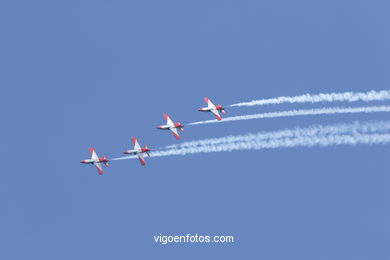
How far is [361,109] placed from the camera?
2741 inches

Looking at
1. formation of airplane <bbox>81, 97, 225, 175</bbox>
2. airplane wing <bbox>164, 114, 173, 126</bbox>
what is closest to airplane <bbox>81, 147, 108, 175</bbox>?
formation of airplane <bbox>81, 97, 225, 175</bbox>

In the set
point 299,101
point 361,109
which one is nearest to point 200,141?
point 299,101

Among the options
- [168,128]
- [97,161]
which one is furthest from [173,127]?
[97,161]

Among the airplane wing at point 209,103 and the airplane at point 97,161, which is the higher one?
the airplane wing at point 209,103

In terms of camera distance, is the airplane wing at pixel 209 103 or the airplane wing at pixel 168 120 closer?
the airplane wing at pixel 209 103

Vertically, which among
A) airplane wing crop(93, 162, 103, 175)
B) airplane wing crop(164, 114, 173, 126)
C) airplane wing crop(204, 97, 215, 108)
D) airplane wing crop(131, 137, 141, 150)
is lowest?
airplane wing crop(93, 162, 103, 175)

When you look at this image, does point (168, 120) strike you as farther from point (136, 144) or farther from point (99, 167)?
point (99, 167)

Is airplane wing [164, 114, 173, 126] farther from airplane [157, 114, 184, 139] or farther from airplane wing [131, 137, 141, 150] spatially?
airplane wing [131, 137, 141, 150]

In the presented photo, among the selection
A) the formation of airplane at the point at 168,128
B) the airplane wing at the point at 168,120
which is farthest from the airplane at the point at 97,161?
the airplane wing at the point at 168,120

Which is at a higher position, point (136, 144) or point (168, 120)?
point (168, 120)

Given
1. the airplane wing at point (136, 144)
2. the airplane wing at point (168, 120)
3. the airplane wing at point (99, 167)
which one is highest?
the airplane wing at point (168, 120)

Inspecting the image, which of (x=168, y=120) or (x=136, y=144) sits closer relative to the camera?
(x=136, y=144)

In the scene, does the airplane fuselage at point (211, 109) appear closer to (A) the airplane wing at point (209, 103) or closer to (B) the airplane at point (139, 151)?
(A) the airplane wing at point (209, 103)

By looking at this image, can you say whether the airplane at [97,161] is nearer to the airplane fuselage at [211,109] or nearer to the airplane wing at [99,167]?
the airplane wing at [99,167]
